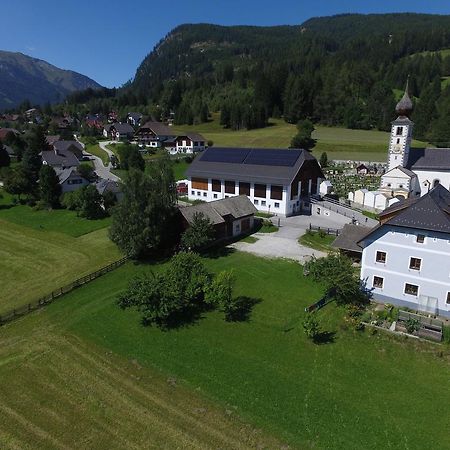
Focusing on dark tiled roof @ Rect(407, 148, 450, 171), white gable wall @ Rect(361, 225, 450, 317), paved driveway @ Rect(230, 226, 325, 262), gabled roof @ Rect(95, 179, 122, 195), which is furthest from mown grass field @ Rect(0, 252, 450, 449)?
dark tiled roof @ Rect(407, 148, 450, 171)

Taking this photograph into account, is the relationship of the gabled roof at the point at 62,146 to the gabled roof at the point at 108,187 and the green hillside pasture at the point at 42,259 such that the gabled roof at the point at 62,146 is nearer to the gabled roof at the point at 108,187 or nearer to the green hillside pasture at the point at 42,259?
the gabled roof at the point at 108,187

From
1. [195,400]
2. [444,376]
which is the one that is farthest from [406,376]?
[195,400]

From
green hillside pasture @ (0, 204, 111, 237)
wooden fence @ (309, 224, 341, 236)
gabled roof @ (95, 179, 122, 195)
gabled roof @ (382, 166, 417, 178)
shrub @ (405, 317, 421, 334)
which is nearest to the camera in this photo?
shrub @ (405, 317, 421, 334)

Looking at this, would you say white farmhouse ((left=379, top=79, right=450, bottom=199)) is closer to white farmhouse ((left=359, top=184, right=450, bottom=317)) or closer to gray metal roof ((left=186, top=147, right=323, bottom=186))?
gray metal roof ((left=186, top=147, right=323, bottom=186))

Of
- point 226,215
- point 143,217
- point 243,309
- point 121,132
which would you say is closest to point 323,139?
point 121,132

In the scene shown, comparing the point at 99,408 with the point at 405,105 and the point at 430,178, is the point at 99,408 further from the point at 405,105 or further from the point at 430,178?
the point at 405,105

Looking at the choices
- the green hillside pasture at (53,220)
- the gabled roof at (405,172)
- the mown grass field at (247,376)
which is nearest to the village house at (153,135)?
the green hillside pasture at (53,220)
